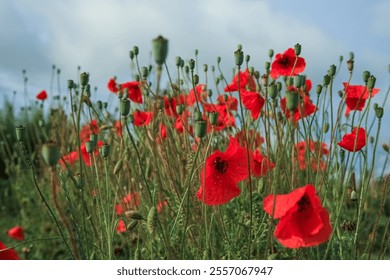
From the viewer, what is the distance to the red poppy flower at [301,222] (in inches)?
35.5

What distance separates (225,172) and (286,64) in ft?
1.81

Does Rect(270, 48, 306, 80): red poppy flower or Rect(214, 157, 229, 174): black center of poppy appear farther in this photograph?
Rect(270, 48, 306, 80): red poppy flower

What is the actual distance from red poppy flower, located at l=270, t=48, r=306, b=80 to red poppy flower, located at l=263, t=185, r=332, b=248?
28.7 inches

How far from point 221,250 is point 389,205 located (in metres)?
2.51

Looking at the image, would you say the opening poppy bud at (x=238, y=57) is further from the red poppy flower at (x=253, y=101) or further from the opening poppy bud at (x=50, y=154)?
the opening poppy bud at (x=50, y=154)

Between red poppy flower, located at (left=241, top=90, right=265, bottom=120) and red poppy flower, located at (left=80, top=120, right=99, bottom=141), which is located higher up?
red poppy flower, located at (left=241, top=90, right=265, bottom=120)

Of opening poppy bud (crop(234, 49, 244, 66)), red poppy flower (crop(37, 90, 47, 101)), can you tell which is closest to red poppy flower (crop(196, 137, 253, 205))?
opening poppy bud (crop(234, 49, 244, 66))

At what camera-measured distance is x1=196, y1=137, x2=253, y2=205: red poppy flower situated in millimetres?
1166

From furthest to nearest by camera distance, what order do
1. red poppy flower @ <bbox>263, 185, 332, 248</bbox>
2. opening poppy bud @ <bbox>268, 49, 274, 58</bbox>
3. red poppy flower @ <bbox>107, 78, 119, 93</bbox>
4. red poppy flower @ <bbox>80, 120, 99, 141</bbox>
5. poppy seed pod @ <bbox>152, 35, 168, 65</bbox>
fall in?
red poppy flower @ <bbox>107, 78, 119, 93</bbox> → red poppy flower @ <bbox>80, 120, 99, 141</bbox> → opening poppy bud @ <bbox>268, 49, 274, 58</bbox> → red poppy flower @ <bbox>263, 185, 332, 248</bbox> → poppy seed pod @ <bbox>152, 35, 168, 65</bbox>

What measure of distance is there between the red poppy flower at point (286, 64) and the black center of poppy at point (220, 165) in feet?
1.53

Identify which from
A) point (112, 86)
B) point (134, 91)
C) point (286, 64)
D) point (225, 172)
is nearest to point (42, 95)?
point (112, 86)

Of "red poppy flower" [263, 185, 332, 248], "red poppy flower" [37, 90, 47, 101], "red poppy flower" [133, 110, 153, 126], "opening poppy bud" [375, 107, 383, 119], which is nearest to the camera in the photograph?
"red poppy flower" [263, 185, 332, 248]

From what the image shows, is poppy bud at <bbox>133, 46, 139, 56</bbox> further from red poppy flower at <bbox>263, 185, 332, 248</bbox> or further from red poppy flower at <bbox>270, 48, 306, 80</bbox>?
red poppy flower at <bbox>263, 185, 332, 248</bbox>
